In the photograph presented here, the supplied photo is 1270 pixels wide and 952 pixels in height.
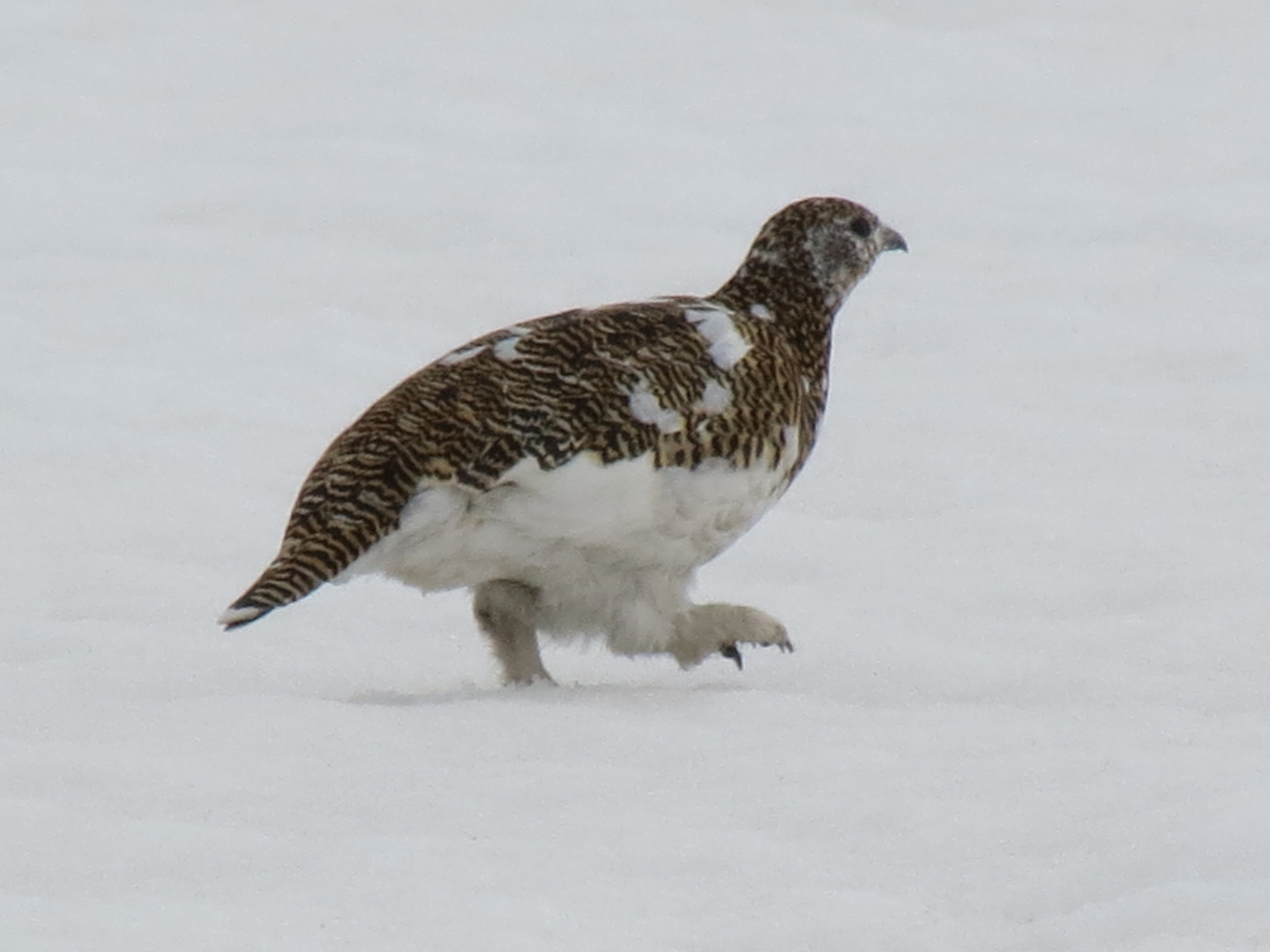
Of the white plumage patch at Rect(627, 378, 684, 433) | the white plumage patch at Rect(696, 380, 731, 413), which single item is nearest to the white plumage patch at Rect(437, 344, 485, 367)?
the white plumage patch at Rect(627, 378, 684, 433)

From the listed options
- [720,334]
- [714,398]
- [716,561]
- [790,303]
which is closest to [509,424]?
[714,398]

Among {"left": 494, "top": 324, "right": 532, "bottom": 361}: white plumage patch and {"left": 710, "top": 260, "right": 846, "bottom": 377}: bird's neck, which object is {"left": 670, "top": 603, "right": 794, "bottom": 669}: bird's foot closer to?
{"left": 710, "top": 260, "right": 846, "bottom": 377}: bird's neck

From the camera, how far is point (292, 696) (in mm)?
4758

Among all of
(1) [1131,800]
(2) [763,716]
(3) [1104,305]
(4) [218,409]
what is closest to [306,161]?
(4) [218,409]

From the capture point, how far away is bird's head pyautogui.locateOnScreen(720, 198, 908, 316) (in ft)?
19.0

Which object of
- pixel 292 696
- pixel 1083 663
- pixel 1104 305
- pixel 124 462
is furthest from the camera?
pixel 1104 305

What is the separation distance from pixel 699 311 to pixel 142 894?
222cm

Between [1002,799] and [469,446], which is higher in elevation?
[469,446]

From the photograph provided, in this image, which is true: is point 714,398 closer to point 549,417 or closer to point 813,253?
point 549,417

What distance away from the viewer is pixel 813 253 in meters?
5.86

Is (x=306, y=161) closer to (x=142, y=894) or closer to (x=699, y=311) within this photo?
(x=699, y=311)

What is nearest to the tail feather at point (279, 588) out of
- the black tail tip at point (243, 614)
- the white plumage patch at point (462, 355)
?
the black tail tip at point (243, 614)

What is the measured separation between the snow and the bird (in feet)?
0.72

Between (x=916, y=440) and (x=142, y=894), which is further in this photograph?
(x=916, y=440)
